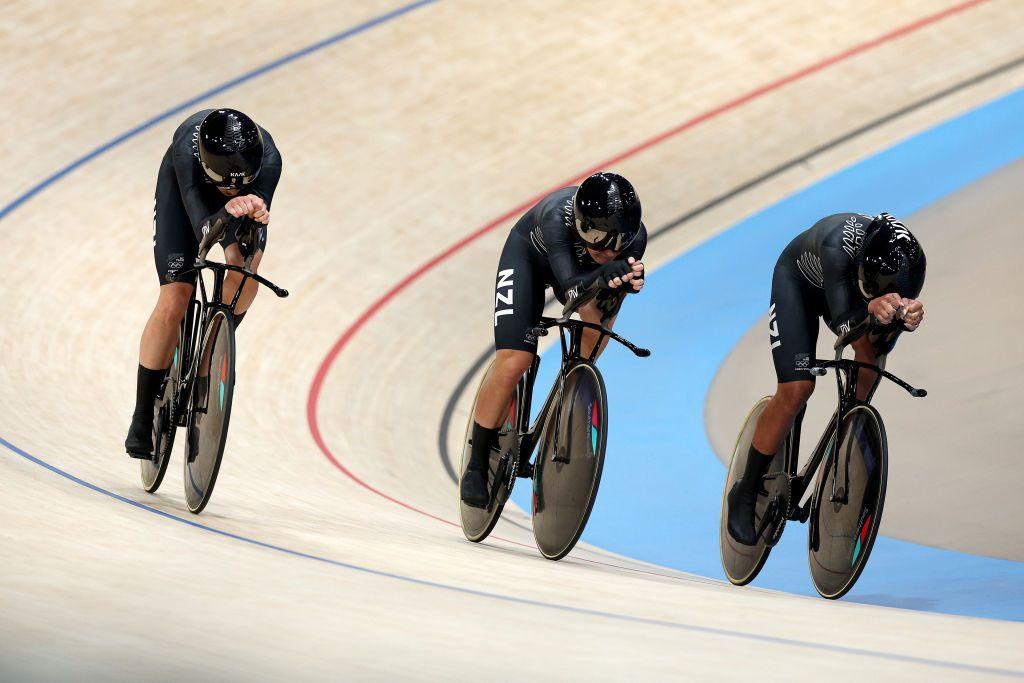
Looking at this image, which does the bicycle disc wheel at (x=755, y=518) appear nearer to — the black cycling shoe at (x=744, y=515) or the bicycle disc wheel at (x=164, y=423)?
the black cycling shoe at (x=744, y=515)

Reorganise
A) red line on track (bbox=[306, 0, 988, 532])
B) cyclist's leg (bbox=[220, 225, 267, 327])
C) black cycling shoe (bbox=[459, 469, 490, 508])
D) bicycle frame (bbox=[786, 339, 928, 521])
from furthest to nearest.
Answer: red line on track (bbox=[306, 0, 988, 532]) → black cycling shoe (bbox=[459, 469, 490, 508]) → cyclist's leg (bbox=[220, 225, 267, 327]) → bicycle frame (bbox=[786, 339, 928, 521])

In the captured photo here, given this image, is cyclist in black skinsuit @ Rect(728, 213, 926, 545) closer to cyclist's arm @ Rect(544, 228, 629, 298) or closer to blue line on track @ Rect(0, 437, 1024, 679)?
cyclist's arm @ Rect(544, 228, 629, 298)

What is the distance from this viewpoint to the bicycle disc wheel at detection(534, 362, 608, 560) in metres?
3.43

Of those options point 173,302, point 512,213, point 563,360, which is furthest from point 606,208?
point 512,213

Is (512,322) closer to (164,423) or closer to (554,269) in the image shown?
(554,269)

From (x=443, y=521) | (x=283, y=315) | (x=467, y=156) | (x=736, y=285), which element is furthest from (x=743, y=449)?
(x=467, y=156)

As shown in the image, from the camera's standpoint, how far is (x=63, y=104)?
6.93 m

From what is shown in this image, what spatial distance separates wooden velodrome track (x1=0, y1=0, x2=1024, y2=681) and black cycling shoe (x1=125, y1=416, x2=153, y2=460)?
0.12m

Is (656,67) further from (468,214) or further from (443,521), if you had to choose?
(443,521)

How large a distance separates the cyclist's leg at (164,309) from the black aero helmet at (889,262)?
5.84 feet

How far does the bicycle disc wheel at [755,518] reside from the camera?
Answer: 12.5ft

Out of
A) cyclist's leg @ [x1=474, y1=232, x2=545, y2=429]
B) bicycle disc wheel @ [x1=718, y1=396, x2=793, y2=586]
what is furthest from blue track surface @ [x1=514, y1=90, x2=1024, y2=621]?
cyclist's leg @ [x1=474, y1=232, x2=545, y2=429]

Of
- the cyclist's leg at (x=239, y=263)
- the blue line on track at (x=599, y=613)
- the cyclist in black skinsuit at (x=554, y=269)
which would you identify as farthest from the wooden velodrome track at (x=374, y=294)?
the cyclist's leg at (x=239, y=263)

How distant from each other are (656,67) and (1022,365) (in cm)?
372
